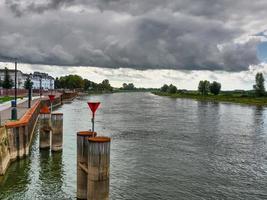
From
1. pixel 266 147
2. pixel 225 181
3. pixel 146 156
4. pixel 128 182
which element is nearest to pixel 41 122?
pixel 146 156

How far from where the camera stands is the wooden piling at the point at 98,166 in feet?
46.8

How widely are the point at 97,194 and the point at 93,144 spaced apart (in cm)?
208

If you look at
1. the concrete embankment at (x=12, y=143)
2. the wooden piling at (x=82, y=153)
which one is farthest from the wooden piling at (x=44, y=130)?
the wooden piling at (x=82, y=153)

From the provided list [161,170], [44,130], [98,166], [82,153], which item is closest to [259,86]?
[44,130]

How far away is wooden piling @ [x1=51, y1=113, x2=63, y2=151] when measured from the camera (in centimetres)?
2887

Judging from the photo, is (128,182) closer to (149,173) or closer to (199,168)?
(149,173)

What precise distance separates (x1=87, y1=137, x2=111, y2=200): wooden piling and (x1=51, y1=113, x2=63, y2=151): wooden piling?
575 inches

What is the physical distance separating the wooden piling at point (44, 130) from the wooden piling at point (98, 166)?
15735 millimetres

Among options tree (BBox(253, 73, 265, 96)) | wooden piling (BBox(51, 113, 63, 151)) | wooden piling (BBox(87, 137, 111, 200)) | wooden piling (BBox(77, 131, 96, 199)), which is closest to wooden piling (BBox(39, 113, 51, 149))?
wooden piling (BBox(51, 113, 63, 151))

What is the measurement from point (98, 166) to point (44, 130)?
1645cm

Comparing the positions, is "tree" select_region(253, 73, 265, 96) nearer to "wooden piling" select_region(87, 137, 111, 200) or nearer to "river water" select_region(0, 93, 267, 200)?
"river water" select_region(0, 93, 267, 200)

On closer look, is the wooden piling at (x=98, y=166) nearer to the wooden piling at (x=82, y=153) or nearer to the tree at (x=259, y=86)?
the wooden piling at (x=82, y=153)

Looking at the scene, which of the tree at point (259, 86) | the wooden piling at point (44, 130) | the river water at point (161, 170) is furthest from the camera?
the tree at point (259, 86)

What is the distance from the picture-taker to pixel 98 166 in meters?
14.4
